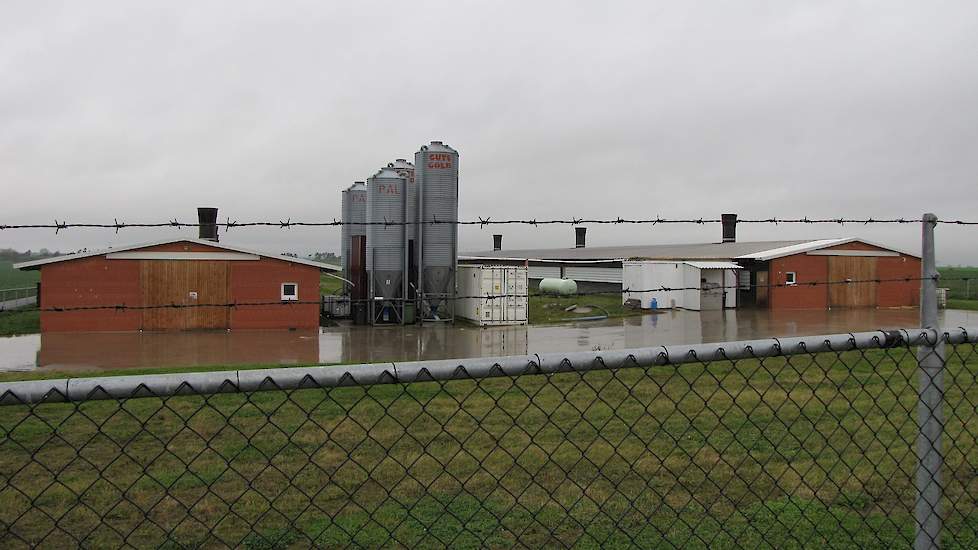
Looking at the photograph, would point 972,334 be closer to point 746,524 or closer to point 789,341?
point 789,341

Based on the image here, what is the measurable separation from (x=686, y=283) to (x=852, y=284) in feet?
30.2

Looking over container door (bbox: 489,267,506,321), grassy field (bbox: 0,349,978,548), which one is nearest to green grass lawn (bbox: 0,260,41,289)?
container door (bbox: 489,267,506,321)

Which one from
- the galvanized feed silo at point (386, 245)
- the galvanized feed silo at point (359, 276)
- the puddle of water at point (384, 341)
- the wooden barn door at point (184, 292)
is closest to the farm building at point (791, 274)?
the puddle of water at point (384, 341)

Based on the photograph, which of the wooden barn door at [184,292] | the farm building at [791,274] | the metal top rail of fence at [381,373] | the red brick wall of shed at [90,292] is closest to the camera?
the metal top rail of fence at [381,373]

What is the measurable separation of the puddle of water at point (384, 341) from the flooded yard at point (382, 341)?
0.03m

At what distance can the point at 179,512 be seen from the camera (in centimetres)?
564

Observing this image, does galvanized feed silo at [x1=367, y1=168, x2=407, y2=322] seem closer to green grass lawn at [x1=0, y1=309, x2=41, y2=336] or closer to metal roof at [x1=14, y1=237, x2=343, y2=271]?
metal roof at [x1=14, y1=237, x2=343, y2=271]

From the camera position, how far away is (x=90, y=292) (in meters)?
26.2

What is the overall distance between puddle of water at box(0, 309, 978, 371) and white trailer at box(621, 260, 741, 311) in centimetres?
301

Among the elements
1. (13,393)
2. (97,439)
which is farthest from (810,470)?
(97,439)

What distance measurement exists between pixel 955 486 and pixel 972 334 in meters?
3.11

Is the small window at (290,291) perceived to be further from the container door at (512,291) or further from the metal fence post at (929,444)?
the metal fence post at (929,444)

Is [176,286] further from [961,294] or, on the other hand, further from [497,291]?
[961,294]

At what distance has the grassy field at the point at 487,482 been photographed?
4.96m
